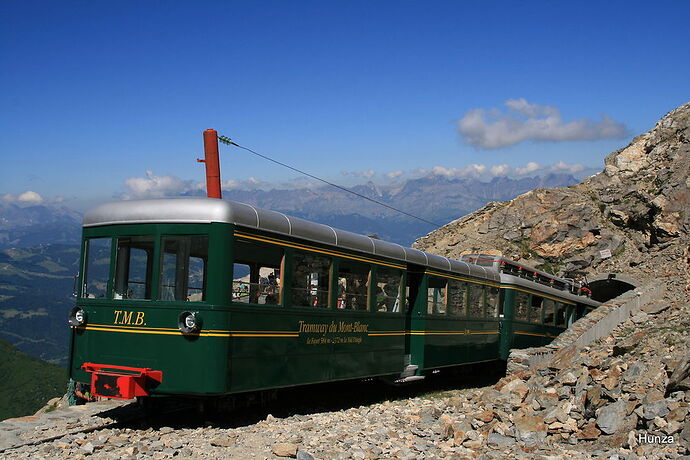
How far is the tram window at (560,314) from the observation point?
25469 mm

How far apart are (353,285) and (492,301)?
26.7 feet

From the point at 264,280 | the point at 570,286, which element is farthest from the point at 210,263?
the point at 570,286

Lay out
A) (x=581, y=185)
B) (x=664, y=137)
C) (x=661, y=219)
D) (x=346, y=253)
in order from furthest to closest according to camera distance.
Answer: (x=581, y=185) → (x=664, y=137) → (x=661, y=219) → (x=346, y=253)

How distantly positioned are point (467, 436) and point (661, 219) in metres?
30.4

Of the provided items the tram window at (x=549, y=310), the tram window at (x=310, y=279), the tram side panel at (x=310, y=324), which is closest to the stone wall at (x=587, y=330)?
the tram window at (x=549, y=310)

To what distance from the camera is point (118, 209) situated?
10.7 metres

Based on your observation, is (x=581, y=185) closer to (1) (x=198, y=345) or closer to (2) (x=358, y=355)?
(2) (x=358, y=355)

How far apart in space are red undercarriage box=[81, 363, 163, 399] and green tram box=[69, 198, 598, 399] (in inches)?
0.6

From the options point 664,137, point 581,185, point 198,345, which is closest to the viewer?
point 198,345

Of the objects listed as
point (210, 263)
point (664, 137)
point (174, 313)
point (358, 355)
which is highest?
point (664, 137)

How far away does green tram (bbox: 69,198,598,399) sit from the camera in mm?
9898

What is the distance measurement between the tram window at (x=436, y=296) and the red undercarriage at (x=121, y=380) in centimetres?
769

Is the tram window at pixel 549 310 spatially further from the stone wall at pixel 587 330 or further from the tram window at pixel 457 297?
the tram window at pixel 457 297

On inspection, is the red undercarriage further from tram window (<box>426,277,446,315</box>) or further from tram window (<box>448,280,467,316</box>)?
tram window (<box>448,280,467,316</box>)
